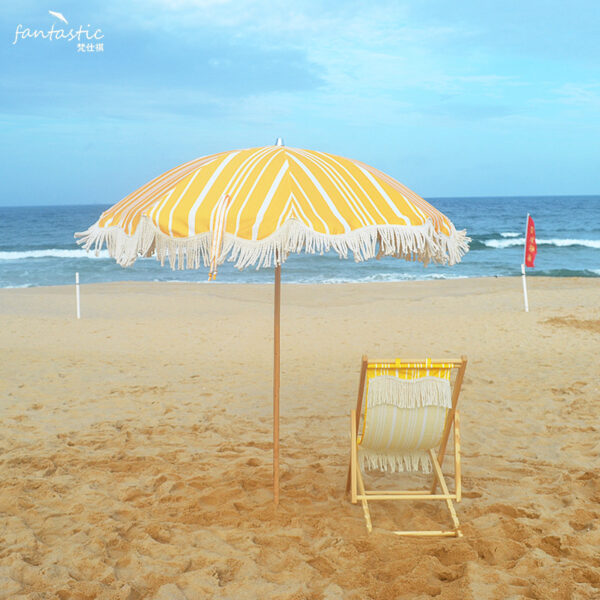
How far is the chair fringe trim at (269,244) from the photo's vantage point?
269 cm

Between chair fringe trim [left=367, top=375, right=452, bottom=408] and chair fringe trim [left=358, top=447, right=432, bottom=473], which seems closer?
chair fringe trim [left=367, top=375, right=452, bottom=408]

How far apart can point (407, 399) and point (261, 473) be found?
135 cm

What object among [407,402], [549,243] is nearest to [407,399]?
[407,402]

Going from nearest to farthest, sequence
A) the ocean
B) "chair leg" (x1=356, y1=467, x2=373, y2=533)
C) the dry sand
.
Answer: the dry sand
"chair leg" (x1=356, y1=467, x2=373, y2=533)
the ocean

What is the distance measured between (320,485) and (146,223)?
84.7 inches

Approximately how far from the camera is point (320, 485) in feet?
13.4

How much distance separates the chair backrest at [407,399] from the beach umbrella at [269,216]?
24.3 inches

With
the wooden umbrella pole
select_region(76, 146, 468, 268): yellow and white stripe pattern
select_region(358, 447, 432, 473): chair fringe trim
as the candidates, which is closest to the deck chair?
select_region(358, 447, 432, 473): chair fringe trim

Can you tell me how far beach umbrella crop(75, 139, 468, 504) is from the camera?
2.71 meters

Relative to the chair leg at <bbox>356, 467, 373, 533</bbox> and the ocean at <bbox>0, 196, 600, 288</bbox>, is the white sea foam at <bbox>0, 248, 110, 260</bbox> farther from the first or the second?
the chair leg at <bbox>356, 467, 373, 533</bbox>

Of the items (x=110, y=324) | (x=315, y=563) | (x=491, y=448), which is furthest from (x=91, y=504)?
(x=110, y=324)

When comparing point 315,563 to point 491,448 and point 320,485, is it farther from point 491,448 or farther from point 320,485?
point 491,448

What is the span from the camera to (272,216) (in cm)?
273

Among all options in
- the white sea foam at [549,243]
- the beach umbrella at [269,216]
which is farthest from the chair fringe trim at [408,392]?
the white sea foam at [549,243]
